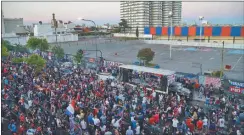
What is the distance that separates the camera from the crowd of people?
41.1 ft

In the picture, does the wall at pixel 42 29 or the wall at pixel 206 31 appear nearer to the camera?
the wall at pixel 206 31

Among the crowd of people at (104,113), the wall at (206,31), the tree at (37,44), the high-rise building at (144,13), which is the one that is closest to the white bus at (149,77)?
the crowd of people at (104,113)

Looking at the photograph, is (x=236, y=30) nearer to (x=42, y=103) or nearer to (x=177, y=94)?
(x=177, y=94)

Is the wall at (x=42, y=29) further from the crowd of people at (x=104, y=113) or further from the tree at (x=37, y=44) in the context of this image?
the crowd of people at (x=104, y=113)

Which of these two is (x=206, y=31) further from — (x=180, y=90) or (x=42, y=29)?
(x=180, y=90)

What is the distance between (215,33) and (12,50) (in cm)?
5218

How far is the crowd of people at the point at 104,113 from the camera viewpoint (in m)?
12.5

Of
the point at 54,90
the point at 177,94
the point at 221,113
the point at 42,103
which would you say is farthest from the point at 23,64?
the point at 221,113

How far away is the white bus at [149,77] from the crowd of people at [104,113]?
5.48 ft

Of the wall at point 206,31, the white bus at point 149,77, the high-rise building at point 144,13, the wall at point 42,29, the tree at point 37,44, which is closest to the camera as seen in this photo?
the white bus at point 149,77

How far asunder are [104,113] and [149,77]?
28.2ft

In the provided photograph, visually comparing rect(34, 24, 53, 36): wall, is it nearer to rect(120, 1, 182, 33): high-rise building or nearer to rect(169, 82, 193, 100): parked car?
rect(120, 1, 182, 33): high-rise building

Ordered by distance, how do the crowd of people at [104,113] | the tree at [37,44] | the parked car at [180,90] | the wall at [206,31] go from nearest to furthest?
the crowd of people at [104,113] < the parked car at [180,90] < the tree at [37,44] < the wall at [206,31]

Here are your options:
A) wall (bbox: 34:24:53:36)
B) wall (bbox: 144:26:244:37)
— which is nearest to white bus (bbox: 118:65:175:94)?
wall (bbox: 144:26:244:37)
